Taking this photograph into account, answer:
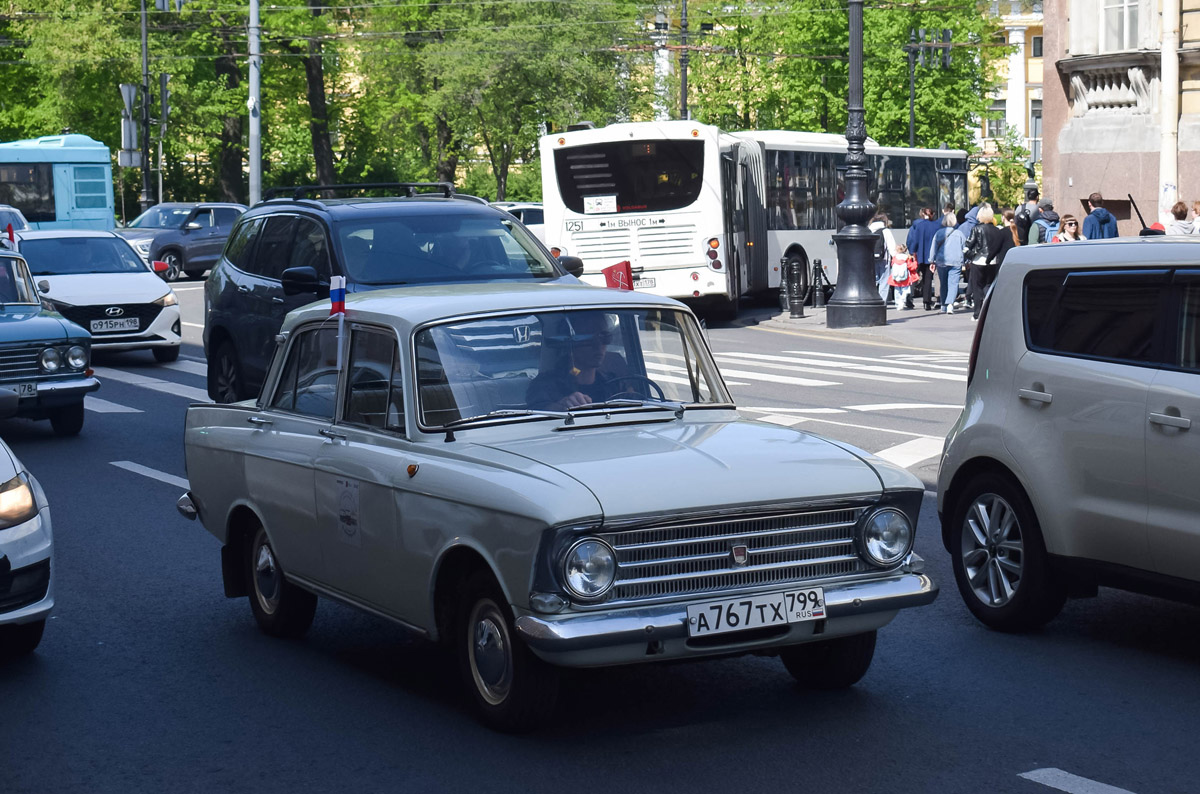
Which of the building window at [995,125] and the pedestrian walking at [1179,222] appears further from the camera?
the building window at [995,125]

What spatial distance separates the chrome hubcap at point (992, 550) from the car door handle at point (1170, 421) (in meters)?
0.91

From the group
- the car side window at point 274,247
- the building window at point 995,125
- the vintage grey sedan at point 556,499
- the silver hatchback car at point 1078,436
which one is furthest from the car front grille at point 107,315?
the building window at point 995,125

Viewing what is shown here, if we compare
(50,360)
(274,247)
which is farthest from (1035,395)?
(50,360)

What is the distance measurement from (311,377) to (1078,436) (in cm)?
320

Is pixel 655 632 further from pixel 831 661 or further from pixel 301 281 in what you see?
pixel 301 281

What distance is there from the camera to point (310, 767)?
5793 millimetres

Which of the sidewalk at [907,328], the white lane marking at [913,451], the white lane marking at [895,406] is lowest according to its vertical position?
the sidewalk at [907,328]

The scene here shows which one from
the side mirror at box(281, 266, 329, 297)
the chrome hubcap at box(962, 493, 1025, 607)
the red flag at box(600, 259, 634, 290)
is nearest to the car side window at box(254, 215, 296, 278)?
the side mirror at box(281, 266, 329, 297)

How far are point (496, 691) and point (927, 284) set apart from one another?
24293 mm

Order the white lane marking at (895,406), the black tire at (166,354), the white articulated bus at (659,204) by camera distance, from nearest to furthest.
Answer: the white lane marking at (895,406), the black tire at (166,354), the white articulated bus at (659,204)

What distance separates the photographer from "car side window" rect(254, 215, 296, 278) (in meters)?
13.9

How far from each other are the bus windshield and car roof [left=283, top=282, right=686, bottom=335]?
810 inches

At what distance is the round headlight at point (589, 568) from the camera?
5.63m

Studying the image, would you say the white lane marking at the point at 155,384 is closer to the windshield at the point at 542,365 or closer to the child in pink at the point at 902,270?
the windshield at the point at 542,365
